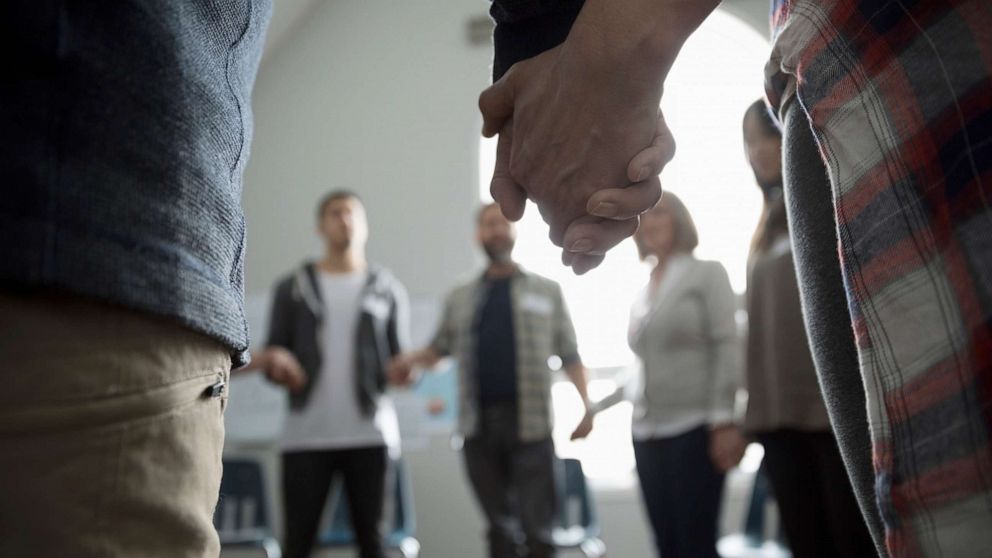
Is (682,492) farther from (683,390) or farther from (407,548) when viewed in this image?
(407,548)

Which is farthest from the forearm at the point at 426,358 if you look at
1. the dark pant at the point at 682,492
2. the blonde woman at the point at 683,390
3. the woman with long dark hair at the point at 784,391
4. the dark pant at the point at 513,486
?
the woman with long dark hair at the point at 784,391

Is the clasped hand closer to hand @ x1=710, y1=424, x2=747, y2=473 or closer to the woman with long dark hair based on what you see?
the woman with long dark hair

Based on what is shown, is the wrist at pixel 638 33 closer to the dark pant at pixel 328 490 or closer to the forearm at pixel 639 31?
the forearm at pixel 639 31

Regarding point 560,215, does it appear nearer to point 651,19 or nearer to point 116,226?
point 651,19

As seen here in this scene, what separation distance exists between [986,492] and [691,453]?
2.31 meters

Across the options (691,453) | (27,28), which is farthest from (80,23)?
(691,453)

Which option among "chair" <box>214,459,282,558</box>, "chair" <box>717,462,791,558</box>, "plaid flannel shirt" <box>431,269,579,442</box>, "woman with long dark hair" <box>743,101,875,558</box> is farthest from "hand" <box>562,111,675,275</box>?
"chair" <box>214,459,282,558</box>

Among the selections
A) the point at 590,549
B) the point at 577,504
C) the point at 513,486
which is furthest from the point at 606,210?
the point at 577,504

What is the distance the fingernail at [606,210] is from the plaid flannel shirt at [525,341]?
2.43 meters

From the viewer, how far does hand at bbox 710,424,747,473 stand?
8.20 feet

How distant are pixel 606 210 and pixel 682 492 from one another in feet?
6.48

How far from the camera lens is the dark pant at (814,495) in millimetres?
1688

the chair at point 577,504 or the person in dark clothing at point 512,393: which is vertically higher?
the person in dark clothing at point 512,393

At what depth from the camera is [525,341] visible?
332 cm
